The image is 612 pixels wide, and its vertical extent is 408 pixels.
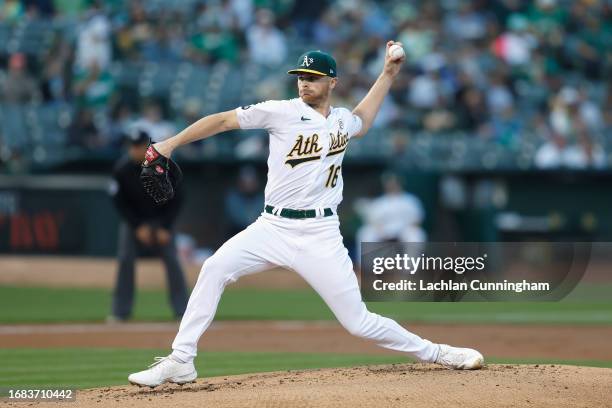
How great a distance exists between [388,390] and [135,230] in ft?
21.0

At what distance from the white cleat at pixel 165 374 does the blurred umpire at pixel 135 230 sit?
5675mm

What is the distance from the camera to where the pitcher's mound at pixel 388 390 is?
20.7 ft

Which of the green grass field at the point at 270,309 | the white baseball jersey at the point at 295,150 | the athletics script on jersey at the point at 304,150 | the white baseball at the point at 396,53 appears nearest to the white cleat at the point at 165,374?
the white baseball jersey at the point at 295,150

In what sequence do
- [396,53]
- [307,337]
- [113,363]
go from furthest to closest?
1. [307,337]
2. [113,363]
3. [396,53]

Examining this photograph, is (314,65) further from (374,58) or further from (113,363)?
(374,58)

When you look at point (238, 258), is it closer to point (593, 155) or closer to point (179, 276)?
point (179, 276)

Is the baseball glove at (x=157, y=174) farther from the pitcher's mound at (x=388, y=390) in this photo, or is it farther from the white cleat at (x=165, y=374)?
the pitcher's mound at (x=388, y=390)

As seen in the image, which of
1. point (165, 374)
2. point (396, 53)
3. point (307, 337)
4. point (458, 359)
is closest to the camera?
point (165, 374)

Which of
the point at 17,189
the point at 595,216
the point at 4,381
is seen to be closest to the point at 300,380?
the point at 4,381

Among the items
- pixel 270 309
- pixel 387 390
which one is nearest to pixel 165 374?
pixel 387 390

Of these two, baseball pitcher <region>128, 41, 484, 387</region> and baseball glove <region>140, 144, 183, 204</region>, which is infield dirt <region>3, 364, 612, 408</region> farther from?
baseball glove <region>140, 144, 183, 204</region>

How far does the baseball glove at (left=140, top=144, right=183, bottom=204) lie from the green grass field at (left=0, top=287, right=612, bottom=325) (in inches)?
245

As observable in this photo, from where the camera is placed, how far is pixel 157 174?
6.56 metres

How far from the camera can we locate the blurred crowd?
55.5 ft
